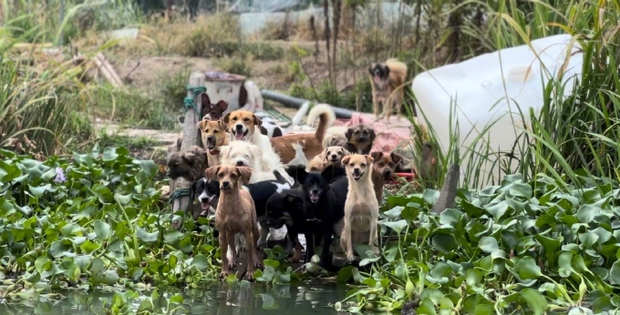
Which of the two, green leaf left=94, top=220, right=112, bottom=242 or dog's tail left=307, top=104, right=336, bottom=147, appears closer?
green leaf left=94, top=220, right=112, bottom=242

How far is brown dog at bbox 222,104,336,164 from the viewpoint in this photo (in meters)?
7.84

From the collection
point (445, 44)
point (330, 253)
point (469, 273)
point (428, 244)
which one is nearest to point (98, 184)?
point (330, 253)

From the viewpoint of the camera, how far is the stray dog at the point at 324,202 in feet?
20.7

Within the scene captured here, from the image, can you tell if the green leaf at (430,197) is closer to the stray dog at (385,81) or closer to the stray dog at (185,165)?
the stray dog at (185,165)

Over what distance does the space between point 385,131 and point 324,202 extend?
465 centimetres

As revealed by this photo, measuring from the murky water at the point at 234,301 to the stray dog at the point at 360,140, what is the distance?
1.91m

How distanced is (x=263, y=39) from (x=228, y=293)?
12.7 metres

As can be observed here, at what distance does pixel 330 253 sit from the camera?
259 inches

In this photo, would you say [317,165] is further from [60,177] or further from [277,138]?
[60,177]

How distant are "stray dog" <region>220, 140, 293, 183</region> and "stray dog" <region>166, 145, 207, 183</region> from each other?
0.17 meters

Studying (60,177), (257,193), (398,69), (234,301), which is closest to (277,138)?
(60,177)

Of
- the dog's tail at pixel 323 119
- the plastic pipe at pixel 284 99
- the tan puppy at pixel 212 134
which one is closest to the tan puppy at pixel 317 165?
the tan puppy at pixel 212 134

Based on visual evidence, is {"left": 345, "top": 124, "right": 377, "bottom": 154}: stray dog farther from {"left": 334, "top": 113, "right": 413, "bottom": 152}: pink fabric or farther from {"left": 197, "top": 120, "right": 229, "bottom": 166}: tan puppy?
{"left": 334, "top": 113, "right": 413, "bottom": 152}: pink fabric

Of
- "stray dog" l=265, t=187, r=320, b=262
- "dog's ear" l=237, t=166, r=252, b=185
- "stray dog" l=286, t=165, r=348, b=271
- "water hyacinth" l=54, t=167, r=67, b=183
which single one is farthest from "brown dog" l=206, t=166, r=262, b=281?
"water hyacinth" l=54, t=167, r=67, b=183
